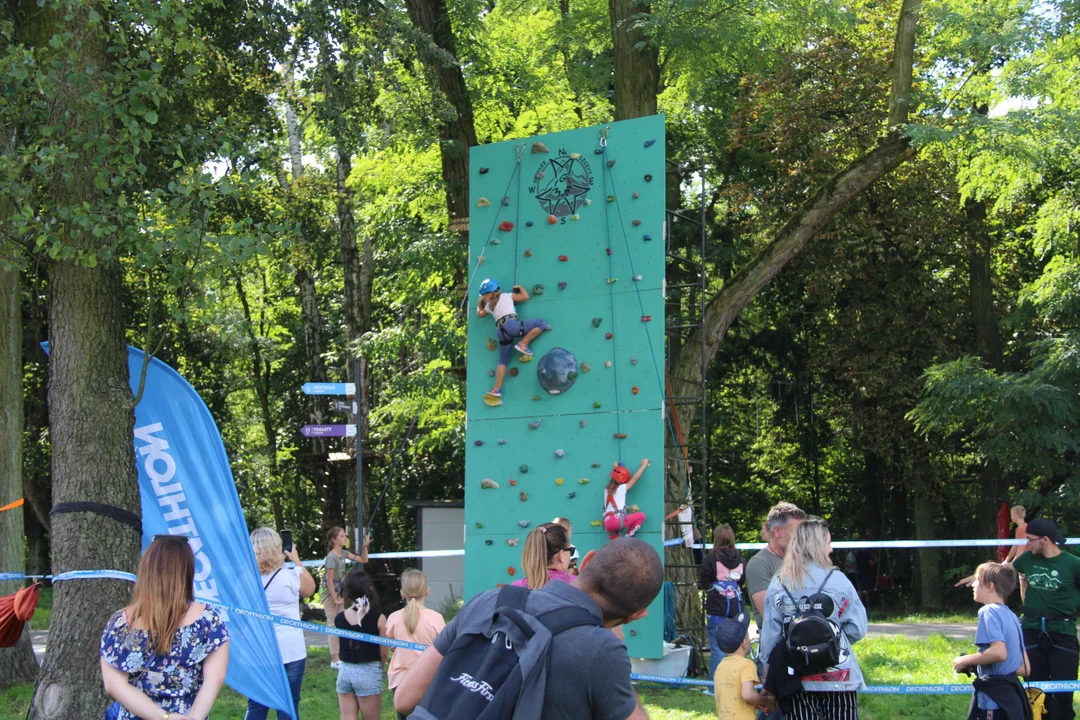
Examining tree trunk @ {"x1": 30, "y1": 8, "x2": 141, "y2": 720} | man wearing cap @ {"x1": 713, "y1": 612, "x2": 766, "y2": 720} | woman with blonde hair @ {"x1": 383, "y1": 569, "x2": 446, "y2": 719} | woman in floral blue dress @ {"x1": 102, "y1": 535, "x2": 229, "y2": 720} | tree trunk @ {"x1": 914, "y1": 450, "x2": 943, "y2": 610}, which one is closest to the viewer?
woman in floral blue dress @ {"x1": 102, "y1": 535, "x2": 229, "y2": 720}

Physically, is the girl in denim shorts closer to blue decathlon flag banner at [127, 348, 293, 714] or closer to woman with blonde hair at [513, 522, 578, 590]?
blue decathlon flag banner at [127, 348, 293, 714]

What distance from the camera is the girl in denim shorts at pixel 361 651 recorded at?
7.29 meters

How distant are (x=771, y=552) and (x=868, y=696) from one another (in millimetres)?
3878

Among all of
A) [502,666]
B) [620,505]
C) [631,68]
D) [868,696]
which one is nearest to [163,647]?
[502,666]

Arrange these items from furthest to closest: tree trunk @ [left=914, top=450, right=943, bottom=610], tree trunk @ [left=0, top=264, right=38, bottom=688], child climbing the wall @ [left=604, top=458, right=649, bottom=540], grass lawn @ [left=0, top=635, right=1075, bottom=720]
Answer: tree trunk @ [left=914, top=450, right=943, bottom=610]
tree trunk @ [left=0, top=264, right=38, bottom=688]
child climbing the wall @ [left=604, top=458, right=649, bottom=540]
grass lawn @ [left=0, top=635, right=1075, bottom=720]

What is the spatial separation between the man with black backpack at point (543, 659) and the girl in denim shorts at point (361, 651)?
449 cm

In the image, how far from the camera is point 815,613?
5.32 metres

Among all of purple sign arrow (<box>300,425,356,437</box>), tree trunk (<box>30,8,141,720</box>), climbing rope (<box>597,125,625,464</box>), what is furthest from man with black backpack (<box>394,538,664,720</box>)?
purple sign arrow (<box>300,425,356,437</box>)

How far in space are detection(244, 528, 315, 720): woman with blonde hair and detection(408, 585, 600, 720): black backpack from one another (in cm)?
508

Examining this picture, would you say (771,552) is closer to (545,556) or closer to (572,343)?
(545,556)

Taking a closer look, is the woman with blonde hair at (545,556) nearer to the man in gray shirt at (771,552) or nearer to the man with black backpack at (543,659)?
the man in gray shirt at (771,552)

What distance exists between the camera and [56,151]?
709cm

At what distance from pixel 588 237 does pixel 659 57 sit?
437 centimetres

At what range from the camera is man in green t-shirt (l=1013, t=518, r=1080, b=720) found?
26.3 feet
